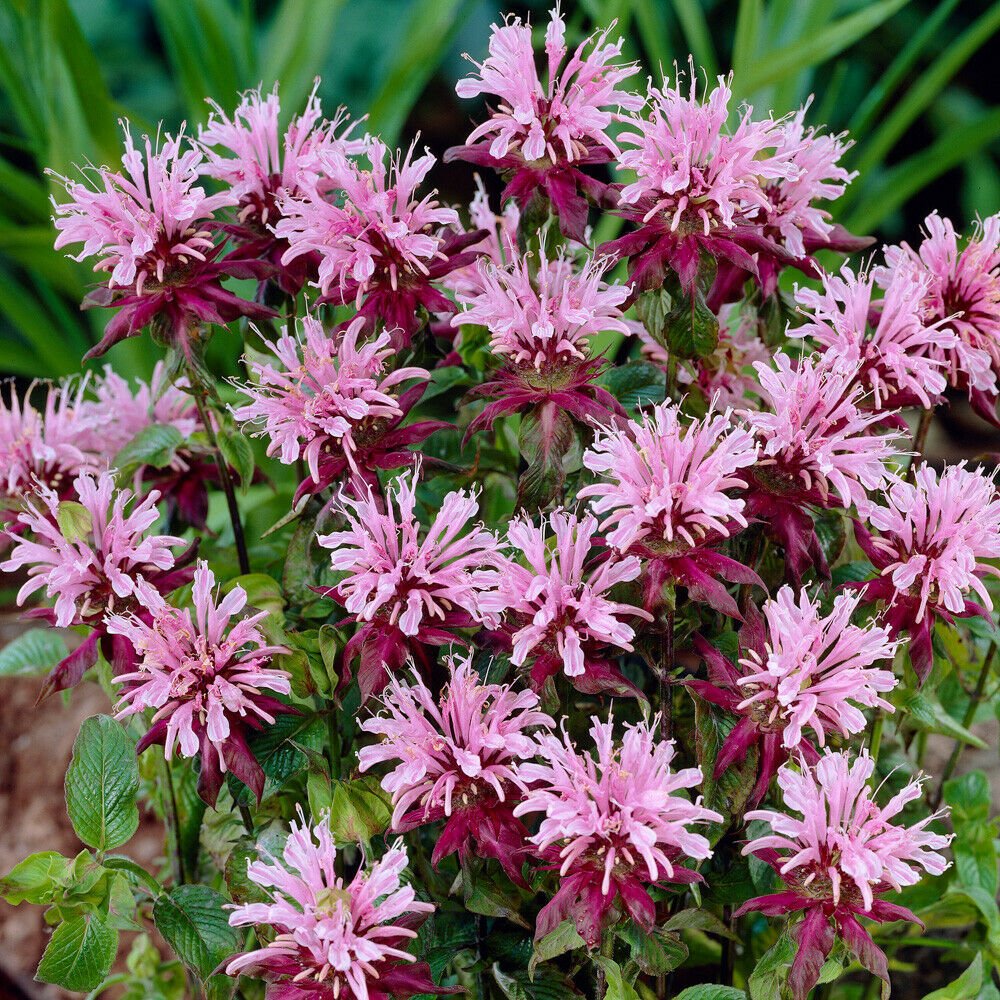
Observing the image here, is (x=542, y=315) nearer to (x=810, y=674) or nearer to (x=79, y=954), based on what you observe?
(x=810, y=674)

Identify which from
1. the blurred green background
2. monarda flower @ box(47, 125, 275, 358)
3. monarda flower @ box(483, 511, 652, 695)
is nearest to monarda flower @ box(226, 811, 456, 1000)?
monarda flower @ box(483, 511, 652, 695)

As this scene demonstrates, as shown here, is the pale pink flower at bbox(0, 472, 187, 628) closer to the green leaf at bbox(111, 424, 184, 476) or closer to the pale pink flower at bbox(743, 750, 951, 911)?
the green leaf at bbox(111, 424, 184, 476)

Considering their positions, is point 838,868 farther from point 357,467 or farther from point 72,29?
point 72,29

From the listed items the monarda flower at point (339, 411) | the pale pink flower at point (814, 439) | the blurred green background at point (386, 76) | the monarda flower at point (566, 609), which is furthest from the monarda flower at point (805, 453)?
the blurred green background at point (386, 76)

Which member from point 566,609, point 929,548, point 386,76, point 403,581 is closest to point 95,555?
point 403,581

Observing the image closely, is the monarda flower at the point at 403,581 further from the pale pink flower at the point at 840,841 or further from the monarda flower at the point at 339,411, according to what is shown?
the pale pink flower at the point at 840,841
